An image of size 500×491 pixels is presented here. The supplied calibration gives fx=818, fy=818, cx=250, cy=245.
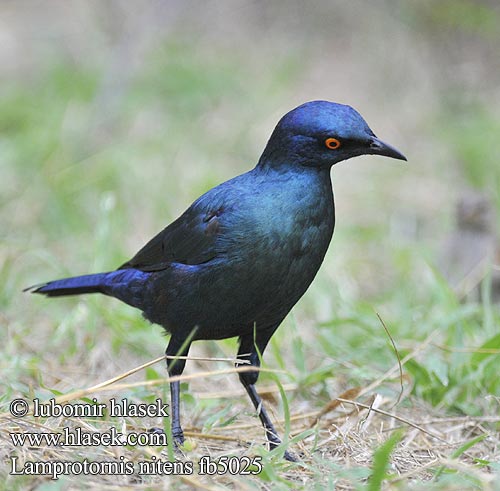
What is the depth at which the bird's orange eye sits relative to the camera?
9.58 ft

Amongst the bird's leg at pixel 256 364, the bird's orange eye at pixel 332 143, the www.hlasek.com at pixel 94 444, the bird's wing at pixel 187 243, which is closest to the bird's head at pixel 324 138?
the bird's orange eye at pixel 332 143

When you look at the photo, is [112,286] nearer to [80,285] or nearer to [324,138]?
[80,285]

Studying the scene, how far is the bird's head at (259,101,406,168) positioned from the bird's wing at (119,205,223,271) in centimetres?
34

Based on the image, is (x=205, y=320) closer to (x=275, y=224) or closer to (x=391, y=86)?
(x=275, y=224)

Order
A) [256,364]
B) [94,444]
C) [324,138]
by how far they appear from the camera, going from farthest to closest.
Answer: [256,364]
[324,138]
[94,444]

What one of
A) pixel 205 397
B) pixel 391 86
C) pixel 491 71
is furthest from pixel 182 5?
pixel 205 397

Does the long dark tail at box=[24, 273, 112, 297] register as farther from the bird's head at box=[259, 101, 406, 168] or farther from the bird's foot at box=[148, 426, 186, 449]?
the bird's head at box=[259, 101, 406, 168]

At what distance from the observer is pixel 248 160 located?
7.06 m

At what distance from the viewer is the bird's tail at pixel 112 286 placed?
3.37 m

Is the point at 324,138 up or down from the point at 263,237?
up

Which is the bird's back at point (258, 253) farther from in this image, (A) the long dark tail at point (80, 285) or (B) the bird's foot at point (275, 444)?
(A) the long dark tail at point (80, 285)

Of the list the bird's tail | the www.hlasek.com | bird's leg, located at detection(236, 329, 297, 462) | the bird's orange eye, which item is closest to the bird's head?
the bird's orange eye

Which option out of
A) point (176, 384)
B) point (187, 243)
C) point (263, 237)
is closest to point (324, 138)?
point (263, 237)

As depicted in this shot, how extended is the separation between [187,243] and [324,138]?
65cm
